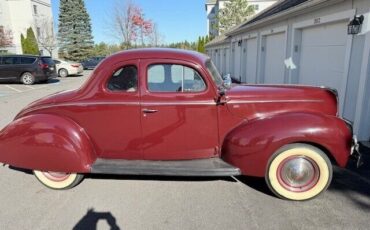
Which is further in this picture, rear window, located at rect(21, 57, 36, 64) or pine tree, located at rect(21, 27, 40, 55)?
pine tree, located at rect(21, 27, 40, 55)

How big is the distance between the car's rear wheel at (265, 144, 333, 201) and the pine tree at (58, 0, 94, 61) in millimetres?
41716

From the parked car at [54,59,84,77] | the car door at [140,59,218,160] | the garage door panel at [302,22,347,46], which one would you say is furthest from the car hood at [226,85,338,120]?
the parked car at [54,59,84,77]

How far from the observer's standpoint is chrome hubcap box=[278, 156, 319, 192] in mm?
3445

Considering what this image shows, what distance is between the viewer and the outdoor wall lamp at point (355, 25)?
5385mm

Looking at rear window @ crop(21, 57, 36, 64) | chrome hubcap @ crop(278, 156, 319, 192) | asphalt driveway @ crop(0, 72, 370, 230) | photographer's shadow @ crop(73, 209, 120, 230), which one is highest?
rear window @ crop(21, 57, 36, 64)

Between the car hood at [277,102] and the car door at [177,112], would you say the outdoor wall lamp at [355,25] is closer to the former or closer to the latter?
the car hood at [277,102]

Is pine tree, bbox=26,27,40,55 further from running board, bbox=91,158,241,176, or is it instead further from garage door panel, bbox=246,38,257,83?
running board, bbox=91,158,241,176

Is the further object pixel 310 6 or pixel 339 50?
pixel 310 6

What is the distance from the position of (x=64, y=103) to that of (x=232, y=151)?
2.31m

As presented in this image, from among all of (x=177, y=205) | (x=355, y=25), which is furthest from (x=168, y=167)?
(x=355, y=25)

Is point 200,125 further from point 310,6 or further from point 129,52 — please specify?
point 310,6

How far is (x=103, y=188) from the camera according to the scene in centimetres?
390

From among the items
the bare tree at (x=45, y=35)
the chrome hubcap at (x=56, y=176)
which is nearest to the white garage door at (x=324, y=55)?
the chrome hubcap at (x=56, y=176)

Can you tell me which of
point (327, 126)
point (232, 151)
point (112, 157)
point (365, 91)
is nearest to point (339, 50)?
point (365, 91)
